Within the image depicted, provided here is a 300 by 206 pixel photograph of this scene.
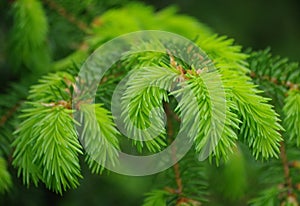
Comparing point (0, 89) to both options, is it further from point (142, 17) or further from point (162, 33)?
point (162, 33)

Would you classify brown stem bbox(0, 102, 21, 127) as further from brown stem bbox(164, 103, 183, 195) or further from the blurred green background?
the blurred green background

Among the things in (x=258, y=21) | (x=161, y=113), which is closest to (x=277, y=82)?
(x=161, y=113)

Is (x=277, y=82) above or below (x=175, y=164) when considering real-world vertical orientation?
above

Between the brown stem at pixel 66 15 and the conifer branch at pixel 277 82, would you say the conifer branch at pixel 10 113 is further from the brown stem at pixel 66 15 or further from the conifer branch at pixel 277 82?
the conifer branch at pixel 277 82

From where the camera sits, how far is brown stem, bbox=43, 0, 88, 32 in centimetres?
126

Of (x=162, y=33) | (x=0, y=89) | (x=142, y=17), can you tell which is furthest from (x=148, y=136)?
(x=0, y=89)

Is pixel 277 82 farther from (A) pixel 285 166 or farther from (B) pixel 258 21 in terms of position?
(B) pixel 258 21

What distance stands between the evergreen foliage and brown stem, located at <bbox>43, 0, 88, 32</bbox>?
3.5 inches

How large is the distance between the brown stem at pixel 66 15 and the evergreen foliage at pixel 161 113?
0.09m

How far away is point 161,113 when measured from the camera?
750mm

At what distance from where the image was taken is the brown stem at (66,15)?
4.13ft

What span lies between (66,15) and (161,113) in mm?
630

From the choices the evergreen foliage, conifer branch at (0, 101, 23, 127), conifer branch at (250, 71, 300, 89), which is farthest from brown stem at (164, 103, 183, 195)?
conifer branch at (0, 101, 23, 127)

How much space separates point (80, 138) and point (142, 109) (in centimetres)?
14
